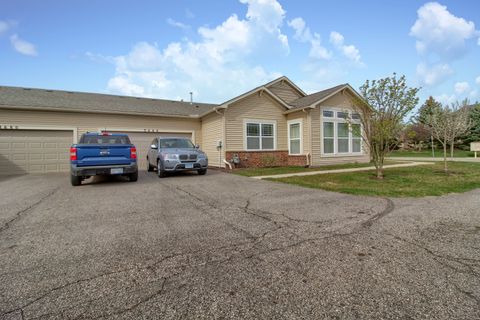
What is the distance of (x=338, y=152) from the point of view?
14.5 metres

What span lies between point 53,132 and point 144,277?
46.3 feet

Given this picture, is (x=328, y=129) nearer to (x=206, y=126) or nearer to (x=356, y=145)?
(x=356, y=145)

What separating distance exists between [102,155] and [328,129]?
38.3ft

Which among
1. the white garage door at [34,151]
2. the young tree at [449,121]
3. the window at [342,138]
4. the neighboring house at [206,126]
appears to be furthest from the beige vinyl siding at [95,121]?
the young tree at [449,121]

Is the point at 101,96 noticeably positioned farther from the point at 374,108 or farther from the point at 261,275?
the point at 261,275

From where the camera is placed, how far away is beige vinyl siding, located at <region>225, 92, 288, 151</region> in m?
13.2

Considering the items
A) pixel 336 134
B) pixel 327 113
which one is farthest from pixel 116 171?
pixel 336 134

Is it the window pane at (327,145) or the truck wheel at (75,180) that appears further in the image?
the window pane at (327,145)

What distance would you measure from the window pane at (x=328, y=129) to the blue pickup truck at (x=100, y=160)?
10.4 metres

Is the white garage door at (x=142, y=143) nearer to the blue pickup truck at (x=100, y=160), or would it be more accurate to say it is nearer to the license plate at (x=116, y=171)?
the blue pickup truck at (x=100, y=160)

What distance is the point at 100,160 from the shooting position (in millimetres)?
7844

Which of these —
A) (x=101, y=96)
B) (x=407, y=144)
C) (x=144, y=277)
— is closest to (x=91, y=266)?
(x=144, y=277)

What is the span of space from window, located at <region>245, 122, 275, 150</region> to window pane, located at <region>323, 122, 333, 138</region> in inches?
116

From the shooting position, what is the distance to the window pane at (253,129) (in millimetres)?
13758
